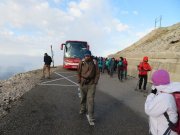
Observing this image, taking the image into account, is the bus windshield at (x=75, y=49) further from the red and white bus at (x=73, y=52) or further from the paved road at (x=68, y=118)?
the paved road at (x=68, y=118)

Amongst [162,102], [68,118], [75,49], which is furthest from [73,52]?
[162,102]

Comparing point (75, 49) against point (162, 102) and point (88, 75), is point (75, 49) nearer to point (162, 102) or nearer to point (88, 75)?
point (88, 75)

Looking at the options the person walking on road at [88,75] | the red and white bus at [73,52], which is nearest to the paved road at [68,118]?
the person walking on road at [88,75]

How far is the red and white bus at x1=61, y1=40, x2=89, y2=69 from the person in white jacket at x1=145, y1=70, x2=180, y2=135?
107 feet

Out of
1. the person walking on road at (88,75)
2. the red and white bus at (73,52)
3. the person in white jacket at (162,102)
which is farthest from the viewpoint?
the red and white bus at (73,52)

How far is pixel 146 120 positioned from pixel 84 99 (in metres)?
2.03

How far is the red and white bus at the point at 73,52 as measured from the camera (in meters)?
37.6

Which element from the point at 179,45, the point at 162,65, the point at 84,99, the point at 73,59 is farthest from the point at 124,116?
the point at 179,45

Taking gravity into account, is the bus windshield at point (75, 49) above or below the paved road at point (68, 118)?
above

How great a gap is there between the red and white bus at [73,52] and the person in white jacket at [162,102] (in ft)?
107

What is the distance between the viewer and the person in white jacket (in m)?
4.71

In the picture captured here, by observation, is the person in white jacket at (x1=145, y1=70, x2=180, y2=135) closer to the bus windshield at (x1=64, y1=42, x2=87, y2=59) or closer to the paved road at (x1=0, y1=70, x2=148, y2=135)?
the paved road at (x1=0, y1=70, x2=148, y2=135)

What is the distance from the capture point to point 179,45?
127ft

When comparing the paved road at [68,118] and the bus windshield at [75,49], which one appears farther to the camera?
the bus windshield at [75,49]
